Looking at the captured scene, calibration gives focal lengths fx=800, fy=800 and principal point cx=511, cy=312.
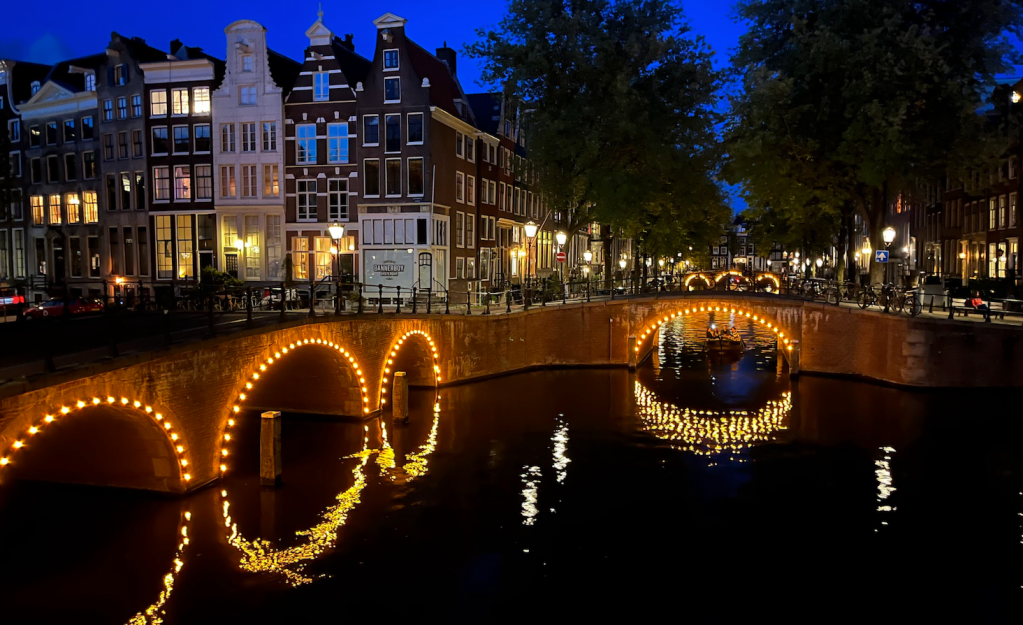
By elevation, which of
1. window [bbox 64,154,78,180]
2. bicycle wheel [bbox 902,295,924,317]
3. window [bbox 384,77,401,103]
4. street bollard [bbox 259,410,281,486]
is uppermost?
window [bbox 384,77,401,103]

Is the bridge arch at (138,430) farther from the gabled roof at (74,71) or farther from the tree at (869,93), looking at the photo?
the gabled roof at (74,71)

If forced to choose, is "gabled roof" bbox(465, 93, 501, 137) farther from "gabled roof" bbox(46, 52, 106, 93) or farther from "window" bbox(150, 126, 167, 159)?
"gabled roof" bbox(46, 52, 106, 93)

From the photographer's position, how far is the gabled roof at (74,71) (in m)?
48.5

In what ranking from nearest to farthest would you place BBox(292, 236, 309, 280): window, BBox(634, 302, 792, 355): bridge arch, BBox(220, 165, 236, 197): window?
BBox(634, 302, 792, 355): bridge arch → BBox(292, 236, 309, 280): window → BBox(220, 165, 236, 197): window

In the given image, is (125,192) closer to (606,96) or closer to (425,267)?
(425,267)

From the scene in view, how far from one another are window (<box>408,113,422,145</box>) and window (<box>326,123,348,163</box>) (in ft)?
12.0

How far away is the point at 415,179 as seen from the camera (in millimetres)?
Result: 40656

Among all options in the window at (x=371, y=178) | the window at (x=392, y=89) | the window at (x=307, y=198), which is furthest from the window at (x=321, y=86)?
the window at (x=307, y=198)

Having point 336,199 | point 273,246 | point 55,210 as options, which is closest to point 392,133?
point 336,199

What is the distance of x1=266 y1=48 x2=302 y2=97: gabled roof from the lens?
43156 mm

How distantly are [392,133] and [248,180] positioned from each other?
8905 millimetres

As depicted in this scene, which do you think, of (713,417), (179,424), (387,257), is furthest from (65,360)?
(387,257)

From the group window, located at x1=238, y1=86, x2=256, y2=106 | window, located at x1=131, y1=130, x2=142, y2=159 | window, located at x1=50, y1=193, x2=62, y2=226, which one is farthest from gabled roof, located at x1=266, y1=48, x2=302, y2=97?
window, located at x1=50, y1=193, x2=62, y2=226

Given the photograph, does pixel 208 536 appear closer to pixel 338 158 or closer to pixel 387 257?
pixel 387 257
